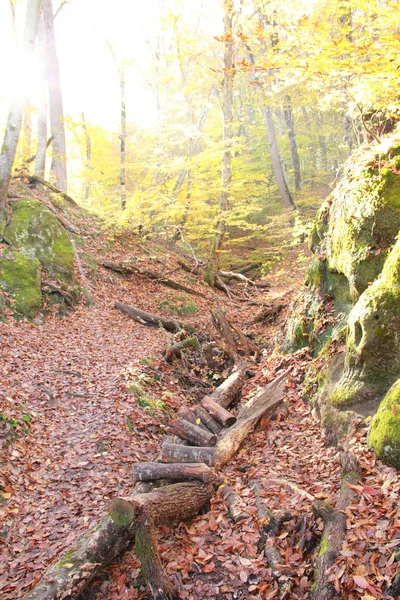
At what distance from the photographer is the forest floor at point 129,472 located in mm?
3701

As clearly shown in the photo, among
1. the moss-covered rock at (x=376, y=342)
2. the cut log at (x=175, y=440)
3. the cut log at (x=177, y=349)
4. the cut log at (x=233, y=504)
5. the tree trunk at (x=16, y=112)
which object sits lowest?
the cut log at (x=233, y=504)

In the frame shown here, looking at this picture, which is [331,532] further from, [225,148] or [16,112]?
[225,148]

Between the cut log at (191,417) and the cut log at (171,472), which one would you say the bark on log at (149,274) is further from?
the cut log at (171,472)

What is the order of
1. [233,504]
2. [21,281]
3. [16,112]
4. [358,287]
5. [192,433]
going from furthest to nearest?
[16,112] → [21,281] → [358,287] → [192,433] → [233,504]

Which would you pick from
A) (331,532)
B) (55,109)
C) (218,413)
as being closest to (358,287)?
(218,413)

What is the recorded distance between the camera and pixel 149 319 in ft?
39.4

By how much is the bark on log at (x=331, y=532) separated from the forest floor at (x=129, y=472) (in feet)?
0.27

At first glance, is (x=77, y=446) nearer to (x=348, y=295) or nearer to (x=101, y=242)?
(x=348, y=295)

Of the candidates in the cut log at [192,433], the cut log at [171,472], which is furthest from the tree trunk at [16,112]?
the cut log at [171,472]

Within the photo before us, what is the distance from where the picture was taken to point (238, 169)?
21.9 meters

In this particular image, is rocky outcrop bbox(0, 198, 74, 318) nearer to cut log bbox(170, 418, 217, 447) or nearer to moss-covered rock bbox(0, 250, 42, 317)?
moss-covered rock bbox(0, 250, 42, 317)

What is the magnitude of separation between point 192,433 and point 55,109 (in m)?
16.5

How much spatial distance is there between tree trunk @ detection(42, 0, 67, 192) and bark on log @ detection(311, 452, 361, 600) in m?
16.6

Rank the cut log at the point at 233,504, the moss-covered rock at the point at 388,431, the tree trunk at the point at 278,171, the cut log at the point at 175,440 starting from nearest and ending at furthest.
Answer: the moss-covered rock at the point at 388,431, the cut log at the point at 233,504, the cut log at the point at 175,440, the tree trunk at the point at 278,171
